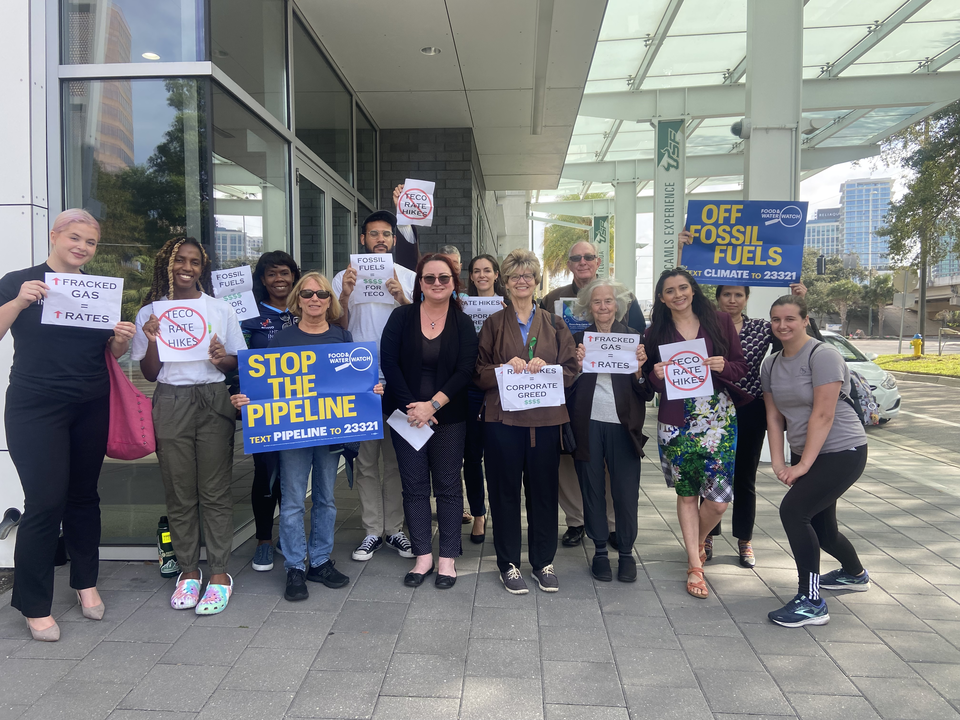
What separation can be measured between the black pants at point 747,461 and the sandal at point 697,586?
35 centimetres

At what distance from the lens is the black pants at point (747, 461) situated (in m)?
4.09

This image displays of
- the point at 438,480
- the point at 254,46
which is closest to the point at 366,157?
the point at 254,46

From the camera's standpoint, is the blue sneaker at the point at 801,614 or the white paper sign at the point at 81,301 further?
the blue sneaker at the point at 801,614

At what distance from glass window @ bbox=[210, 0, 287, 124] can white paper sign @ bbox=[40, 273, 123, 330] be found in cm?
183

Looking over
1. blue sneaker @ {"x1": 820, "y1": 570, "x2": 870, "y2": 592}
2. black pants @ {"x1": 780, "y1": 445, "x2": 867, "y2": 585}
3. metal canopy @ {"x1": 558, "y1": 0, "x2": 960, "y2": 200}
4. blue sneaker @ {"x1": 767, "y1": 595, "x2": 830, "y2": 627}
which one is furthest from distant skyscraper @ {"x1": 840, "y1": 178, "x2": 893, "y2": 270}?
blue sneaker @ {"x1": 767, "y1": 595, "x2": 830, "y2": 627}

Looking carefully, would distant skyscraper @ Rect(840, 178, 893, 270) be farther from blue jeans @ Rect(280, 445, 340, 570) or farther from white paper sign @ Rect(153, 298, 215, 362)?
white paper sign @ Rect(153, 298, 215, 362)

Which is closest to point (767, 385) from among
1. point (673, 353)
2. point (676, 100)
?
point (673, 353)

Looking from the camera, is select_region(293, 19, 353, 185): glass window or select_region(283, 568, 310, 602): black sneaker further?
select_region(293, 19, 353, 185): glass window

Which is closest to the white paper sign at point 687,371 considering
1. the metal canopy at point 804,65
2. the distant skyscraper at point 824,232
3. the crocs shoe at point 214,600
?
the crocs shoe at point 214,600

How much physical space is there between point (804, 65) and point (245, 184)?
10880mm

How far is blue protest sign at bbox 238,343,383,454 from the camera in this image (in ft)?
11.7

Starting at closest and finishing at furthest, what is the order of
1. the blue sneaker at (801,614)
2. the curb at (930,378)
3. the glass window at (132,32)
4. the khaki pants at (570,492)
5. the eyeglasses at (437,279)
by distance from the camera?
1. the blue sneaker at (801,614)
2. the eyeglasses at (437,279)
3. the glass window at (132,32)
4. the khaki pants at (570,492)
5. the curb at (930,378)

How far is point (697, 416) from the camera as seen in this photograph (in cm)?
376

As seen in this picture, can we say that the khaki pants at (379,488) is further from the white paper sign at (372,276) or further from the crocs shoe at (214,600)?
the crocs shoe at (214,600)
